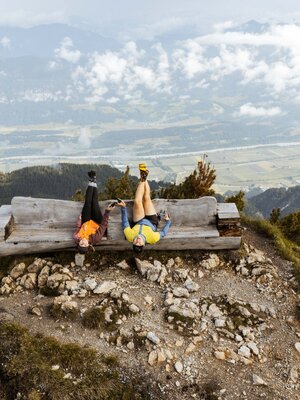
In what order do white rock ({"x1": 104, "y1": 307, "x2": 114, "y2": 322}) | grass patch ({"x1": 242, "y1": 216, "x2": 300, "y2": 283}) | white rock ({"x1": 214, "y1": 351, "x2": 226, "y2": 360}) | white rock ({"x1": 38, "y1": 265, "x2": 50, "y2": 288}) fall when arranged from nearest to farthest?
1. white rock ({"x1": 214, "y1": 351, "x2": 226, "y2": 360})
2. white rock ({"x1": 104, "y1": 307, "x2": 114, "y2": 322})
3. white rock ({"x1": 38, "y1": 265, "x2": 50, "y2": 288})
4. grass patch ({"x1": 242, "y1": 216, "x2": 300, "y2": 283})

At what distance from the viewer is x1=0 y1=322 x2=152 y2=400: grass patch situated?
7250 mm

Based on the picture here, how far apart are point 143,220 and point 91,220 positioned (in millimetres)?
1528

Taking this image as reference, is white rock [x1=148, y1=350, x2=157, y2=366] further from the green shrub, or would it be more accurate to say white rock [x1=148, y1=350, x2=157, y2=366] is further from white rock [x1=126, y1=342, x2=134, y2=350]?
the green shrub

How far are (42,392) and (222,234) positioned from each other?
21.8 feet

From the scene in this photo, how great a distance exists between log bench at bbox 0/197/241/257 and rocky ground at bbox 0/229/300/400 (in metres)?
0.41

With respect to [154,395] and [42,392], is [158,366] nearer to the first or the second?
[154,395]

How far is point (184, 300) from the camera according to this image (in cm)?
980

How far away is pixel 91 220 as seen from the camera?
1105 cm

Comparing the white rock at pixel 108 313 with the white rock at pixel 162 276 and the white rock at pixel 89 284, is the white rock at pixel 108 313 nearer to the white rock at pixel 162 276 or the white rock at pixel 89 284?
the white rock at pixel 89 284

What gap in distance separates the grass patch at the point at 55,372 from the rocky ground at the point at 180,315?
0.37 metres

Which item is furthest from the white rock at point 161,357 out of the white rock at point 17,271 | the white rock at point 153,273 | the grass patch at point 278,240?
the grass patch at point 278,240

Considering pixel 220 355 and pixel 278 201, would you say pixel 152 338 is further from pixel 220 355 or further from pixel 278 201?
pixel 278 201

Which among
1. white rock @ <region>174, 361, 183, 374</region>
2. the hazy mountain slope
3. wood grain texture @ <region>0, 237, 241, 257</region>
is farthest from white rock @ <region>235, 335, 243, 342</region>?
the hazy mountain slope

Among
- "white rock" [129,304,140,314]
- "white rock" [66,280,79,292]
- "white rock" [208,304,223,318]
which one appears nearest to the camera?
"white rock" [129,304,140,314]
